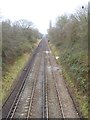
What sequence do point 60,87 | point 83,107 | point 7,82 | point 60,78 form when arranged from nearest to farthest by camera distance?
point 83,107 → point 60,87 → point 7,82 → point 60,78

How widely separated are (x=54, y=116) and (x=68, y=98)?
4612 mm

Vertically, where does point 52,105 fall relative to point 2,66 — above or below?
below

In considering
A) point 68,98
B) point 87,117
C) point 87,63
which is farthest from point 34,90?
point 87,117

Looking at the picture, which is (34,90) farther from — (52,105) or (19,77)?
(19,77)

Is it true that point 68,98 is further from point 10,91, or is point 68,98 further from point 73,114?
point 10,91

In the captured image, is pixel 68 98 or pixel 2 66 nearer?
pixel 68 98

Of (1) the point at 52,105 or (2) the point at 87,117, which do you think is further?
(1) the point at 52,105

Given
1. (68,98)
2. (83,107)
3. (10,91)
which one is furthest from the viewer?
(10,91)

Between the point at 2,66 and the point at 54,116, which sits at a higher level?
the point at 2,66

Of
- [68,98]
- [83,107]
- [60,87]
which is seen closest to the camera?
[83,107]

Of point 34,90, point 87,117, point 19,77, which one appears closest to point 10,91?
point 34,90

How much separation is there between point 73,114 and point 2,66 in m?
17.4

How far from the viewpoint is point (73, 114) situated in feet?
60.4

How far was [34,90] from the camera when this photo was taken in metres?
25.2
